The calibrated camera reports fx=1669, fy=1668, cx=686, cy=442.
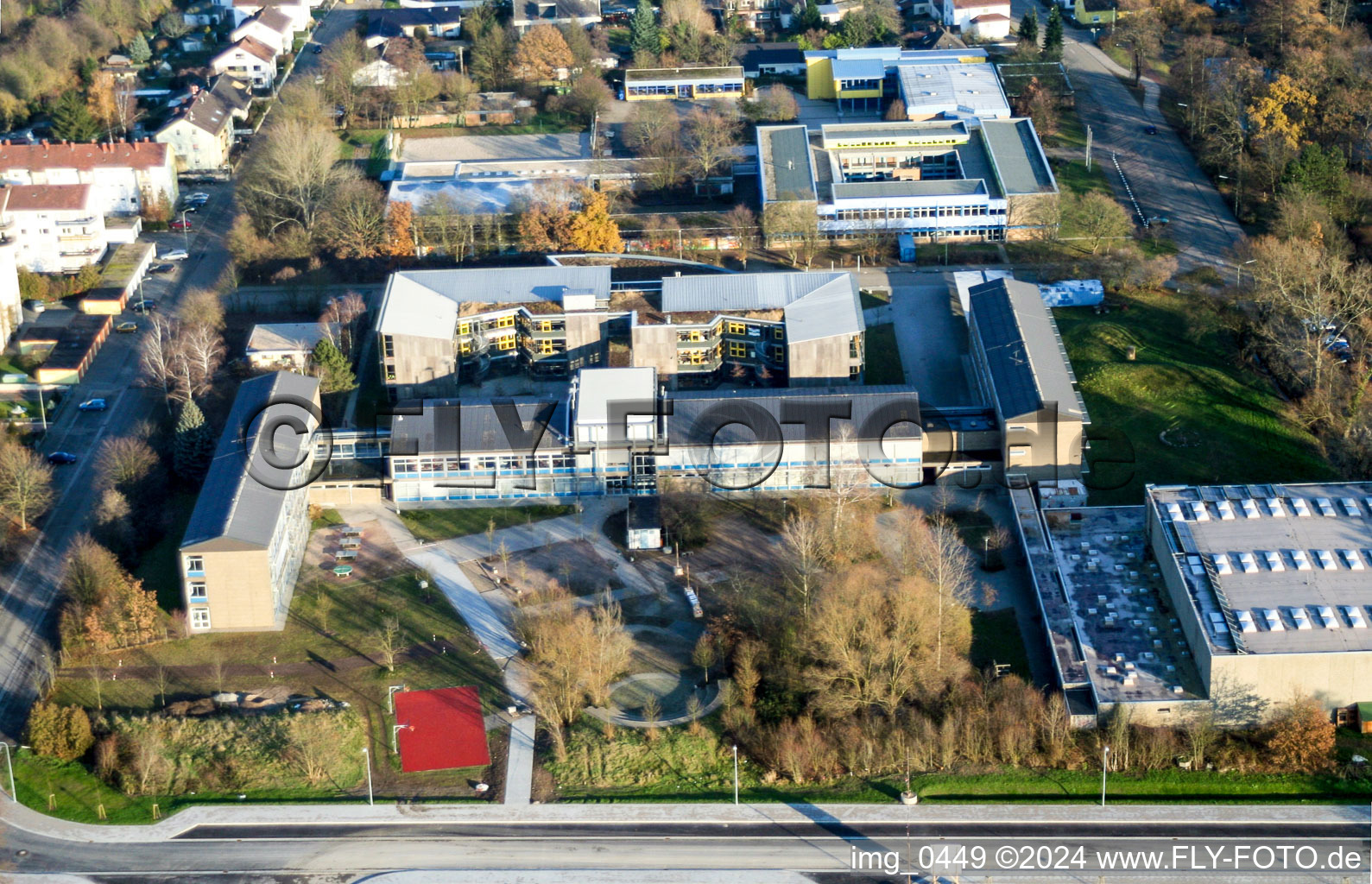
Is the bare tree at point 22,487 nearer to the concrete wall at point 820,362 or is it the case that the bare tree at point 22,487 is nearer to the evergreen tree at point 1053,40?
the concrete wall at point 820,362

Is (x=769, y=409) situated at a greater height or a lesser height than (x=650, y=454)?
greater

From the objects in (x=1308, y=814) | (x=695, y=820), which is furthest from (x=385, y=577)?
(x=1308, y=814)

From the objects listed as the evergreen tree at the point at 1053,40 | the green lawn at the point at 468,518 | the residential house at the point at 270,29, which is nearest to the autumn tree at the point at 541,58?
the residential house at the point at 270,29

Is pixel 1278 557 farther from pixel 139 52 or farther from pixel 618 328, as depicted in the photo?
pixel 139 52

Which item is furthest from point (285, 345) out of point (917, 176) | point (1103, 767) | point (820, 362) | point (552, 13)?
point (552, 13)

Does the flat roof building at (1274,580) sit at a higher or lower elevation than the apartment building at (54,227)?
higher

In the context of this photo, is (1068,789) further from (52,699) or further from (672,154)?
(672,154)

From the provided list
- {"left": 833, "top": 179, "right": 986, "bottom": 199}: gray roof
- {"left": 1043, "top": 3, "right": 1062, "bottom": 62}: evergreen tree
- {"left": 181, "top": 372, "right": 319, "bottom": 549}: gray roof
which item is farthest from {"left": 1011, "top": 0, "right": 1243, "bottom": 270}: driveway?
{"left": 181, "top": 372, "right": 319, "bottom": 549}: gray roof
